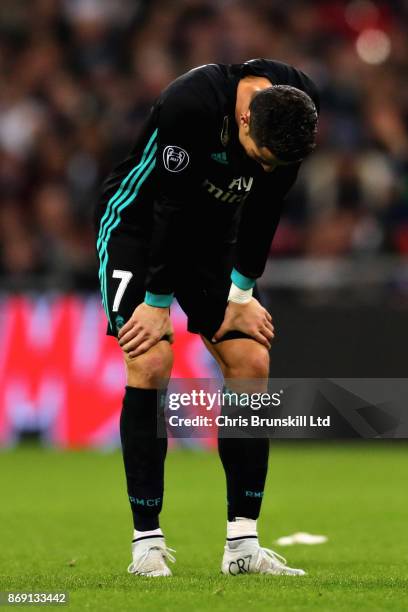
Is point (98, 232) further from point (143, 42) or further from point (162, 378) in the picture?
point (143, 42)

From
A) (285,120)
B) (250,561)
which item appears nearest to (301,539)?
(250,561)

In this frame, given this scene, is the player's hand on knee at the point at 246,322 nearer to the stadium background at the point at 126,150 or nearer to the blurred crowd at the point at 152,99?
the stadium background at the point at 126,150

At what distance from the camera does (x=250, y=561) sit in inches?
191

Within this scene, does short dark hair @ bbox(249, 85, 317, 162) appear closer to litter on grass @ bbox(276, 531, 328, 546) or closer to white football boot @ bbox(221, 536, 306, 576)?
white football boot @ bbox(221, 536, 306, 576)

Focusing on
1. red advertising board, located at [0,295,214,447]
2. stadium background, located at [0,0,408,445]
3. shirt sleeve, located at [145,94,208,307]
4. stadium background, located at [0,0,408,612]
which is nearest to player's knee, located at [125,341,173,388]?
shirt sleeve, located at [145,94,208,307]

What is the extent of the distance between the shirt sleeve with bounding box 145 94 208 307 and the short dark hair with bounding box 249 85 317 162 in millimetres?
351

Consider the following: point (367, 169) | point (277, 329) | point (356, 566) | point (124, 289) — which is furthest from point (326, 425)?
point (367, 169)

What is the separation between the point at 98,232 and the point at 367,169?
676 centimetres

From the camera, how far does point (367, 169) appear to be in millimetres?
11672

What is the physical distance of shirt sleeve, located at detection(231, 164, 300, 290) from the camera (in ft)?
15.8

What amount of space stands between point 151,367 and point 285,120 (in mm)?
1089

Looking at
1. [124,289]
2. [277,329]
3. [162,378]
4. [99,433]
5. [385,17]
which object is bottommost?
[99,433]

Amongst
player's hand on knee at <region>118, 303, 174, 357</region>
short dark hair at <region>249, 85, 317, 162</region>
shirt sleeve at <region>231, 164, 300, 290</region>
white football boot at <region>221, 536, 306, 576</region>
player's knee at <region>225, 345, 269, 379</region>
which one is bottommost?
white football boot at <region>221, 536, 306, 576</region>

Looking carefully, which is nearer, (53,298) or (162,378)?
(162,378)
